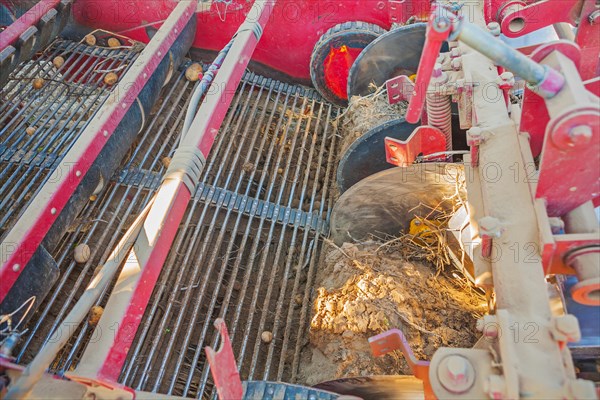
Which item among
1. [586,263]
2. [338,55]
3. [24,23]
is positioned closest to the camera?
[586,263]

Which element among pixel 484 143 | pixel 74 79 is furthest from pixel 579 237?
pixel 74 79

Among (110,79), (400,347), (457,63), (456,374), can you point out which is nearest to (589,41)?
(457,63)

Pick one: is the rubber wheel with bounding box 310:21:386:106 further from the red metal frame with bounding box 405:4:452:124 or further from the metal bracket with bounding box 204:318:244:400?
the metal bracket with bounding box 204:318:244:400

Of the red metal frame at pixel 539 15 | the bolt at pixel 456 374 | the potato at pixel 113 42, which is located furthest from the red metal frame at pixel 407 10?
the bolt at pixel 456 374

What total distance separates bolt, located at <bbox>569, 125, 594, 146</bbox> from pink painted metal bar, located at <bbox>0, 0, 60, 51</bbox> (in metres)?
3.70

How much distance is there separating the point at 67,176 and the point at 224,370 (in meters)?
1.60

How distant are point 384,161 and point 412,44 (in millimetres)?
1009

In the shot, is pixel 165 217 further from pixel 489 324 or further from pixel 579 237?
pixel 579 237

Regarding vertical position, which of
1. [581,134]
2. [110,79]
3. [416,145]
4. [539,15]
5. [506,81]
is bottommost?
[581,134]

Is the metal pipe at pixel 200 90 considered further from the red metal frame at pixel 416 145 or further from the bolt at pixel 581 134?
the bolt at pixel 581 134

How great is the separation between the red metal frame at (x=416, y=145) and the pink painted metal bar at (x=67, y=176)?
1.67 metres

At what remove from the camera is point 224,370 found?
1.91 metres

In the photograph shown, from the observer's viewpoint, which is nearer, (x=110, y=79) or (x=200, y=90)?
(x=200, y=90)

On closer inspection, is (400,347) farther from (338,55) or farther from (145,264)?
(338,55)
